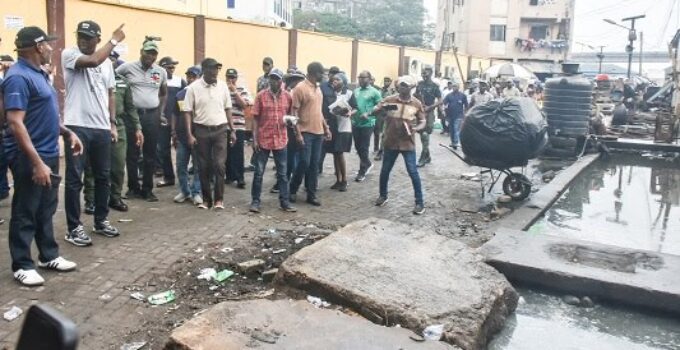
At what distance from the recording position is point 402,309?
3941 mm

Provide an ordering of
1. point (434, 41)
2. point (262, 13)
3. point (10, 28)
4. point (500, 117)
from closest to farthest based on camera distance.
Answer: point (500, 117) < point (10, 28) < point (262, 13) < point (434, 41)

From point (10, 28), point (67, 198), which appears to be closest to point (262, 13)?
point (10, 28)

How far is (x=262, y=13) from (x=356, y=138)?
95.4 feet

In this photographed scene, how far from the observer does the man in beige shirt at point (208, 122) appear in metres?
6.72

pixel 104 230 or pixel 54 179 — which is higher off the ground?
pixel 54 179

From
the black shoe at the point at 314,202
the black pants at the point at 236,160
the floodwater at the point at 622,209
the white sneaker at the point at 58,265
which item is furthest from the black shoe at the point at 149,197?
the floodwater at the point at 622,209

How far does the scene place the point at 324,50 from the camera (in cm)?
1848

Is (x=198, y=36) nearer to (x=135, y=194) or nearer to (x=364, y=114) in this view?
(x=364, y=114)

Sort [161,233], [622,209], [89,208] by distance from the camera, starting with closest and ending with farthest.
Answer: [161,233], [89,208], [622,209]

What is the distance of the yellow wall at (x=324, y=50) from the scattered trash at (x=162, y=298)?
13284 millimetres

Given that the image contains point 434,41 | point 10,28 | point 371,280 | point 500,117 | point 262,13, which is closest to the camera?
point 371,280

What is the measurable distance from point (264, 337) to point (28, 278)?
1.94m

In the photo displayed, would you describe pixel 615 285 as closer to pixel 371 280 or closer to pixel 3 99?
pixel 371 280

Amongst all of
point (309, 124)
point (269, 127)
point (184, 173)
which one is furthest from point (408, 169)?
point (184, 173)
